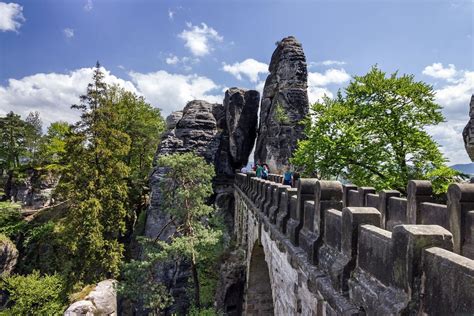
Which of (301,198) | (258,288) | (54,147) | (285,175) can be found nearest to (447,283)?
(301,198)

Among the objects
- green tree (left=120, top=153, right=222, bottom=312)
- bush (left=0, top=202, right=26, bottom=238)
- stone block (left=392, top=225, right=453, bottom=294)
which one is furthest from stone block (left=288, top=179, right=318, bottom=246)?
bush (left=0, top=202, right=26, bottom=238)

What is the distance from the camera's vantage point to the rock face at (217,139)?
23906 millimetres

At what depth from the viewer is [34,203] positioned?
101 feet

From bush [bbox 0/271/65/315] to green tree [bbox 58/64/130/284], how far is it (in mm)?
1187

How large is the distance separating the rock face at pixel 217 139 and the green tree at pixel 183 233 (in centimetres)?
601

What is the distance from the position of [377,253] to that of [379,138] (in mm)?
14758

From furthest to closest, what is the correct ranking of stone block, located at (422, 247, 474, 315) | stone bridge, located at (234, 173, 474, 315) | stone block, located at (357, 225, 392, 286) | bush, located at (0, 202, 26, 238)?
1. bush, located at (0, 202, 26, 238)
2. stone block, located at (357, 225, 392, 286)
3. stone bridge, located at (234, 173, 474, 315)
4. stone block, located at (422, 247, 474, 315)

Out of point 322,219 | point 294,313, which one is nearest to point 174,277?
point 294,313

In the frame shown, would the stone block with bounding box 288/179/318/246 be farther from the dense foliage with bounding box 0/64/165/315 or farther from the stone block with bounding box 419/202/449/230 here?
the dense foliage with bounding box 0/64/165/315

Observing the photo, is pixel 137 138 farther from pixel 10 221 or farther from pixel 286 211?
pixel 286 211

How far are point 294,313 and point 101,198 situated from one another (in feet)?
54.4

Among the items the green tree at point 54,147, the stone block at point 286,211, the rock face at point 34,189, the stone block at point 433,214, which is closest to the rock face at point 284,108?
the green tree at point 54,147

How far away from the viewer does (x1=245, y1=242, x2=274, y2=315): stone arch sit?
13.6 m

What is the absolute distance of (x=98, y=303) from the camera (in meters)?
14.5
